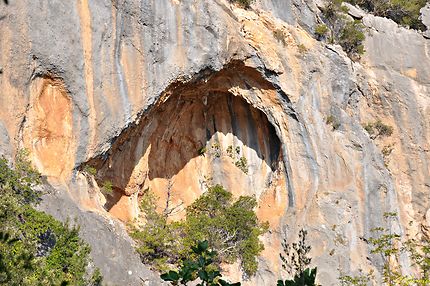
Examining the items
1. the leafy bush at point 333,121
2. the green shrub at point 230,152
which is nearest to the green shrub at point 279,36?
the leafy bush at point 333,121

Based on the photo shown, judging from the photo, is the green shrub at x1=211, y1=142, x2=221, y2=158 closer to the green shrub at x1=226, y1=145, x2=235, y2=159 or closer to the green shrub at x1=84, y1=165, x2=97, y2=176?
the green shrub at x1=226, y1=145, x2=235, y2=159

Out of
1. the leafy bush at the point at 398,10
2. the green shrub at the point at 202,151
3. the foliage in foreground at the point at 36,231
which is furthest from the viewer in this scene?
the leafy bush at the point at 398,10

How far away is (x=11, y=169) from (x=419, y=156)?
65.5ft

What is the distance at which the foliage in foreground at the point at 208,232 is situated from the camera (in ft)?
59.7

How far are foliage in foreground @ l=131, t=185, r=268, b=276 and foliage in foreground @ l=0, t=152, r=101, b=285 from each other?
4700 millimetres

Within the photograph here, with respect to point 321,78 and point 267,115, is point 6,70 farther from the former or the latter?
point 321,78

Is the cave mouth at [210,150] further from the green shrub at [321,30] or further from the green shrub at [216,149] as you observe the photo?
the green shrub at [321,30]

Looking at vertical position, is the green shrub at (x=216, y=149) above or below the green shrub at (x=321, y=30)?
below

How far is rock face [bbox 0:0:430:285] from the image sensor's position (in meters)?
15.1

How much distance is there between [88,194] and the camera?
1602 cm

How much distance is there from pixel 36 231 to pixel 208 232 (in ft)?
26.2

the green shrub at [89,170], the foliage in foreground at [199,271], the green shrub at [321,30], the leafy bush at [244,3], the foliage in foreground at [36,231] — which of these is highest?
the green shrub at [321,30]

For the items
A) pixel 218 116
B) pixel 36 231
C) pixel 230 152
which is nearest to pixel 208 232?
pixel 230 152

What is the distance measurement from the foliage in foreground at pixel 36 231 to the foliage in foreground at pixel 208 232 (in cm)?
470
